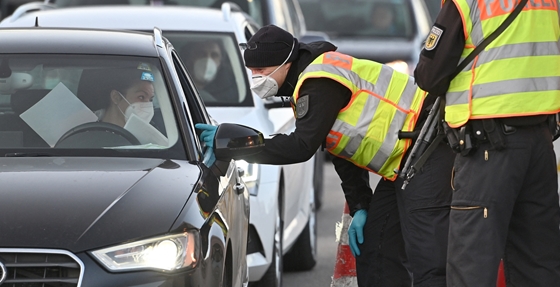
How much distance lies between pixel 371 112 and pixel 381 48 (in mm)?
12175

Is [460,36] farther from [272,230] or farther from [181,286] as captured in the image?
[272,230]

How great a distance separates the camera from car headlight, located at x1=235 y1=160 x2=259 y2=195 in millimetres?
7383

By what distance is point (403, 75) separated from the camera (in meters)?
5.80

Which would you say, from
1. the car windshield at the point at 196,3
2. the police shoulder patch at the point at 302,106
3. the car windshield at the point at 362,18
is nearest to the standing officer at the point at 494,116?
the police shoulder patch at the point at 302,106

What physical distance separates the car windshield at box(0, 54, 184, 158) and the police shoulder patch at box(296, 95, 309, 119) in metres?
0.53

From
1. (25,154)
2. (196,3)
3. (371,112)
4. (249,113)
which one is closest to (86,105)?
(25,154)

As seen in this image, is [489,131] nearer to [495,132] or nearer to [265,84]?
[495,132]

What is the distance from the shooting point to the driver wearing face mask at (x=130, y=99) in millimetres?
5684

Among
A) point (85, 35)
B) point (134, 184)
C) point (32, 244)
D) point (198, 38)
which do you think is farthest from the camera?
point (198, 38)

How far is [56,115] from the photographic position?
566 cm

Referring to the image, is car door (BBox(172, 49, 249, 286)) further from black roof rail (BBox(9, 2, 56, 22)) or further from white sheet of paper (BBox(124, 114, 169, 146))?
black roof rail (BBox(9, 2, 56, 22))

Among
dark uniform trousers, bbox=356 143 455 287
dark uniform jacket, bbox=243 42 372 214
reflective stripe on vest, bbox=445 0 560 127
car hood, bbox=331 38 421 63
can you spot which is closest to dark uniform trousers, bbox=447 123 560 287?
reflective stripe on vest, bbox=445 0 560 127

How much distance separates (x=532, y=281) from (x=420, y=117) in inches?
34.5

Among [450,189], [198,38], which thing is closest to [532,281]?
[450,189]
